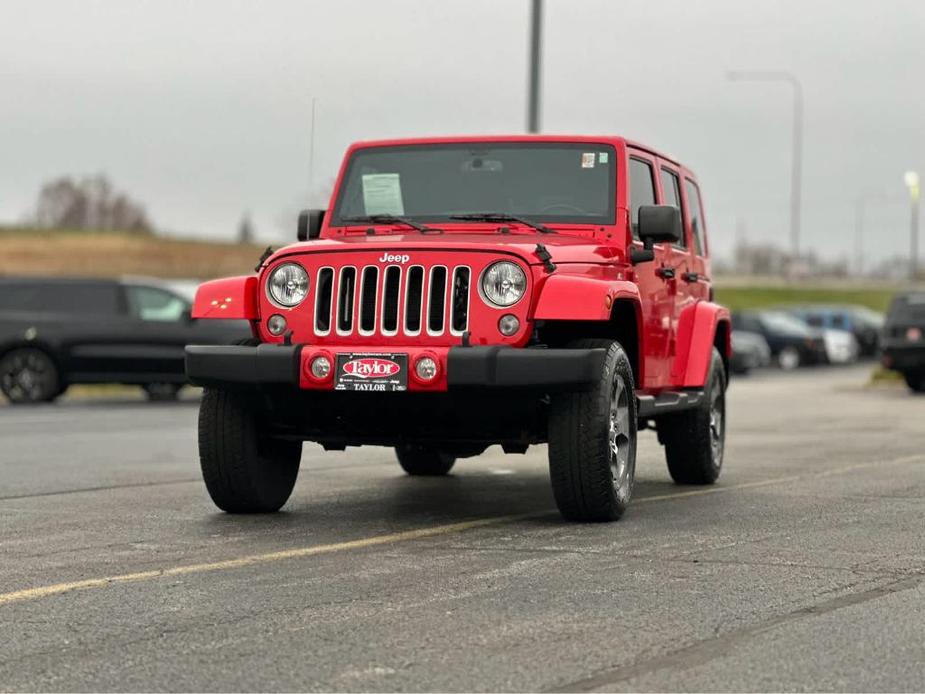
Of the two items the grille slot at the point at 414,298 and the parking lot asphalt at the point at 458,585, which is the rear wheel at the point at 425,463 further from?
the grille slot at the point at 414,298

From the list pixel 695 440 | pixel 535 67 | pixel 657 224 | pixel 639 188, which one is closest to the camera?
pixel 657 224

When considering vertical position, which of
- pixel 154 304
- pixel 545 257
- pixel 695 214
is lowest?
pixel 154 304

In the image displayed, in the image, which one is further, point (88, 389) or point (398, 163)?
point (88, 389)

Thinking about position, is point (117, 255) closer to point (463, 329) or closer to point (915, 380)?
point (915, 380)

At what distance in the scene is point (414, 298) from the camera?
8938 millimetres

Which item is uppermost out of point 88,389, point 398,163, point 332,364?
point 398,163

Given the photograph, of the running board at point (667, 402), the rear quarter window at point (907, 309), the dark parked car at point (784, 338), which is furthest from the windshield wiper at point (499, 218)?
the dark parked car at point (784, 338)

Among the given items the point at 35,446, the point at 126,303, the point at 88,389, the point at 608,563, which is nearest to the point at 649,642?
the point at 608,563

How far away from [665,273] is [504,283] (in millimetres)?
2212

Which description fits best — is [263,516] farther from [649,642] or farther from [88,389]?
[88,389]

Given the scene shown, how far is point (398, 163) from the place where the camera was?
35.2ft

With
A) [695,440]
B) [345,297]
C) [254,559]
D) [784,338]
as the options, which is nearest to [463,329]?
[345,297]

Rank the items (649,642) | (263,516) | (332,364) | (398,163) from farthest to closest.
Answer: (398,163)
(263,516)
(332,364)
(649,642)

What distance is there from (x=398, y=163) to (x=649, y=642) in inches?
209
